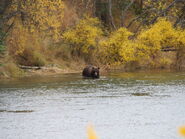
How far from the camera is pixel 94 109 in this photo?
16.5 metres

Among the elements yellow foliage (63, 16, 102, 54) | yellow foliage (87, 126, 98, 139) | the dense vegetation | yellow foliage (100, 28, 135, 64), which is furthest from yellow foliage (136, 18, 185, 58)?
Answer: yellow foliage (87, 126, 98, 139)

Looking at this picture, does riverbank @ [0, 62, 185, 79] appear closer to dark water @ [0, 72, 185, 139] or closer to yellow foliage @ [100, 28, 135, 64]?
yellow foliage @ [100, 28, 135, 64]

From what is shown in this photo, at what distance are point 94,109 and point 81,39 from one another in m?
23.4

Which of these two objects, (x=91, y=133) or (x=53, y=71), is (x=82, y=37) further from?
(x=91, y=133)

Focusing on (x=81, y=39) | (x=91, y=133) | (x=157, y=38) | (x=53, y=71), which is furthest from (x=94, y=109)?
(x=81, y=39)

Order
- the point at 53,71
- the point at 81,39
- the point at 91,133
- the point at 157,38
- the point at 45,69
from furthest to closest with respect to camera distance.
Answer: the point at 81,39, the point at 157,38, the point at 53,71, the point at 45,69, the point at 91,133

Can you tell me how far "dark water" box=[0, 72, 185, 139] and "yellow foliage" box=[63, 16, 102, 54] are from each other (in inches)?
535

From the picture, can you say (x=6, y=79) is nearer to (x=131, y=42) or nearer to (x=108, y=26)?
(x=131, y=42)

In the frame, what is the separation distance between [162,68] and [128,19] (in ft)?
45.1

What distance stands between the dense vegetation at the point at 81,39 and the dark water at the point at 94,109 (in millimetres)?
6533

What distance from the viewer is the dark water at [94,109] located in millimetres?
12617

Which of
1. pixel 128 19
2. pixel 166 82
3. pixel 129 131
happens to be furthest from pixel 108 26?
pixel 129 131

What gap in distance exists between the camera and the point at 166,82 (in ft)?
83.8

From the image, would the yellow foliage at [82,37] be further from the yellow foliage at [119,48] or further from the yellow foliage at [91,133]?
the yellow foliage at [91,133]
